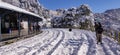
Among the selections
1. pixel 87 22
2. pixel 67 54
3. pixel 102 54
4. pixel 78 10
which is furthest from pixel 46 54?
pixel 78 10

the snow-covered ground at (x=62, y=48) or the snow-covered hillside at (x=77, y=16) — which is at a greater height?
the snow-covered hillside at (x=77, y=16)

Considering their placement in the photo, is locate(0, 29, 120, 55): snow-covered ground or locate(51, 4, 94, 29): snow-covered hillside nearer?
locate(0, 29, 120, 55): snow-covered ground

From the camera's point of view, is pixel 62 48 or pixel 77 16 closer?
pixel 62 48

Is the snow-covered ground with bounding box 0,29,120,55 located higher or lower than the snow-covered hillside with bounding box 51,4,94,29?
lower

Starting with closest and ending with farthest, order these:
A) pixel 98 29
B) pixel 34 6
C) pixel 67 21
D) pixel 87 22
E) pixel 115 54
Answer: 1. pixel 115 54
2. pixel 98 29
3. pixel 87 22
4. pixel 67 21
5. pixel 34 6

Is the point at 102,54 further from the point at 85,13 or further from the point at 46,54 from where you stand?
the point at 85,13

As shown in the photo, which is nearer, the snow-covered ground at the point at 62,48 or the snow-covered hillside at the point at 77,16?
the snow-covered ground at the point at 62,48

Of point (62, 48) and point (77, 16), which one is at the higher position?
point (77, 16)

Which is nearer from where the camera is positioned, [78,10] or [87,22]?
[87,22]

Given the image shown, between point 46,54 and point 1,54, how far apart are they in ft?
8.03

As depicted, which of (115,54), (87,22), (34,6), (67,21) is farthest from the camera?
(34,6)

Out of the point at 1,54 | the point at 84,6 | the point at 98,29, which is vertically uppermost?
the point at 84,6

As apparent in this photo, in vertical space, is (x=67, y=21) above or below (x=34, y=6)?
below

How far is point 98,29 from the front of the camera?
57.6 feet
